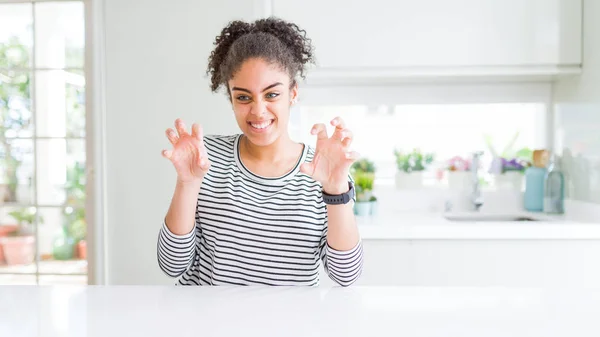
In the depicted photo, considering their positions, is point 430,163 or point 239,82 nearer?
point 239,82

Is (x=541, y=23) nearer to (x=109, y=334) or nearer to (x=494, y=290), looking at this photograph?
(x=494, y=290)

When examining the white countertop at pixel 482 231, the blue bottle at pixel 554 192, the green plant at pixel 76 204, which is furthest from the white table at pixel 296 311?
the green plant at pixel 76 204

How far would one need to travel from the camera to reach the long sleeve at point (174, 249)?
45.3 inches

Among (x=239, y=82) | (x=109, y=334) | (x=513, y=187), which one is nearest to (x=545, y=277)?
(x=513, y=187)

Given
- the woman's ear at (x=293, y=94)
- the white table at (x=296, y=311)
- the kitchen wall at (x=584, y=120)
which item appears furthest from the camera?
the kitchen wall at (x=584, y=120)

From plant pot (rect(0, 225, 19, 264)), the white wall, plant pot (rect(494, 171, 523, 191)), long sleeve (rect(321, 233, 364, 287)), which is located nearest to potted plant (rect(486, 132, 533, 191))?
plant pot (rect(494, 171, 523, 191))

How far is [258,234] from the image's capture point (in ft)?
4.07

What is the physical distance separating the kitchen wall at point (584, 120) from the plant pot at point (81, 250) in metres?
2.48

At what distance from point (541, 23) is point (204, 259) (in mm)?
1922

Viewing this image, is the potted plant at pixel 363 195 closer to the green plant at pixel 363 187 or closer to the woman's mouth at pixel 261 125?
the green plant at pixel 363 187

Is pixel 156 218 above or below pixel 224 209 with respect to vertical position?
below

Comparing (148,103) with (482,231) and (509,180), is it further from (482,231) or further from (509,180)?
(509,180)

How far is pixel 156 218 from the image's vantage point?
2762 millimetres

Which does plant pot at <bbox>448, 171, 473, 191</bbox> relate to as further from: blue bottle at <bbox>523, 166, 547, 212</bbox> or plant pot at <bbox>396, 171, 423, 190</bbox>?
blue bottle at <bbox>523, 166, 547, 212</bbox>
